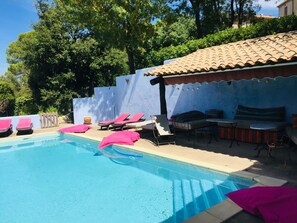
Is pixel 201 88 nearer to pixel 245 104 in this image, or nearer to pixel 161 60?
pixel 245 104

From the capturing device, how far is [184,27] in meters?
29.3

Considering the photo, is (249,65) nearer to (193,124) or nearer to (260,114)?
(260,114)

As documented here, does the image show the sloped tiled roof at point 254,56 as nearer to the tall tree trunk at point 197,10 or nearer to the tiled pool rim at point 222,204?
the tiled pool rim at point 222,204

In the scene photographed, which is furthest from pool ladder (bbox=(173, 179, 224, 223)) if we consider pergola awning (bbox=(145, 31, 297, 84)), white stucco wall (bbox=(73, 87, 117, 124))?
white stucco wall (bbox=(73, 87, 117, 124))

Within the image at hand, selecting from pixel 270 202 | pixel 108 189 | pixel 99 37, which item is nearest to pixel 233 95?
pixel 108 189

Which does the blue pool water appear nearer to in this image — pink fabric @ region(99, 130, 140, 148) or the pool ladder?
the pool ladder

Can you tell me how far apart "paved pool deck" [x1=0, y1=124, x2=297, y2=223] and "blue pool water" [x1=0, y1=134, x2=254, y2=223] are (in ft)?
1.43

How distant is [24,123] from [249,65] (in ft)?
60.1

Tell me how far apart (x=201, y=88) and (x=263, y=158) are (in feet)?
25.4

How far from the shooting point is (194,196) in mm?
8156

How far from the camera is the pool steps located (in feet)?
23.6

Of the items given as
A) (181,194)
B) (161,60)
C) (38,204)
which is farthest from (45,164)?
(161,60)

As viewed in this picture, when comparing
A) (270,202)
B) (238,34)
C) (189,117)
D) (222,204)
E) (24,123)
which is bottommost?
(222,204)

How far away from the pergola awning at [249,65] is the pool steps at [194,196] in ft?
14.6
